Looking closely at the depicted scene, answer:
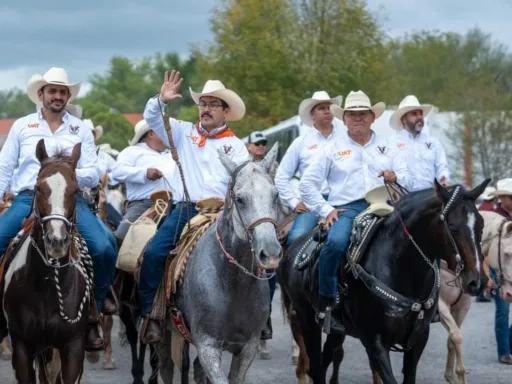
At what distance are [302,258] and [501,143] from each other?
1150 inches

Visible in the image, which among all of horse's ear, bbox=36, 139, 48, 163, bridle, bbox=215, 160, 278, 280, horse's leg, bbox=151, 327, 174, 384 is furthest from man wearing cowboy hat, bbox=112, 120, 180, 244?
bridle, bbox=215, 160, 278, 280

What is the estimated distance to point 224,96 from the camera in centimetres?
969

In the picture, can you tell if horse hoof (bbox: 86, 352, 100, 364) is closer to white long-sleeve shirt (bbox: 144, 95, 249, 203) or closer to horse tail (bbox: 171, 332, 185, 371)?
horse tail (bbox: 171, 332, 185, 371)

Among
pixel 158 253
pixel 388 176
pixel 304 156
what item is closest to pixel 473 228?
pixel 388 176

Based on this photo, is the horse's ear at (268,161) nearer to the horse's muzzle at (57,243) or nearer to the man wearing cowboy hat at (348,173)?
the horse's muzzle at (57,243)

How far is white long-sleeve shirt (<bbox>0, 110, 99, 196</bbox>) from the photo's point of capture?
9164 mm

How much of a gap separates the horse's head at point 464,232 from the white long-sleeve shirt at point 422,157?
479 cm

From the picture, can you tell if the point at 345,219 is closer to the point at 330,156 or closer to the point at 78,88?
the point at 330,156

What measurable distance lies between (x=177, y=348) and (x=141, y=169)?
4059 mm

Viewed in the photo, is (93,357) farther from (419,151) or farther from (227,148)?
(419,151)

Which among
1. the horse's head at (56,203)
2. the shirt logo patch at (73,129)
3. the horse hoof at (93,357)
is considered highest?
the shirt logo patch at (73,129)

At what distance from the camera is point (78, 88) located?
32.1 feet

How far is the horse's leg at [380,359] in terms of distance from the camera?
900 centimetres

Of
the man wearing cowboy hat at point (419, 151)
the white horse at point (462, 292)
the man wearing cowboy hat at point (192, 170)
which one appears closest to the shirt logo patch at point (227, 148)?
the man wearing cowboy hat at point (192, 170)
